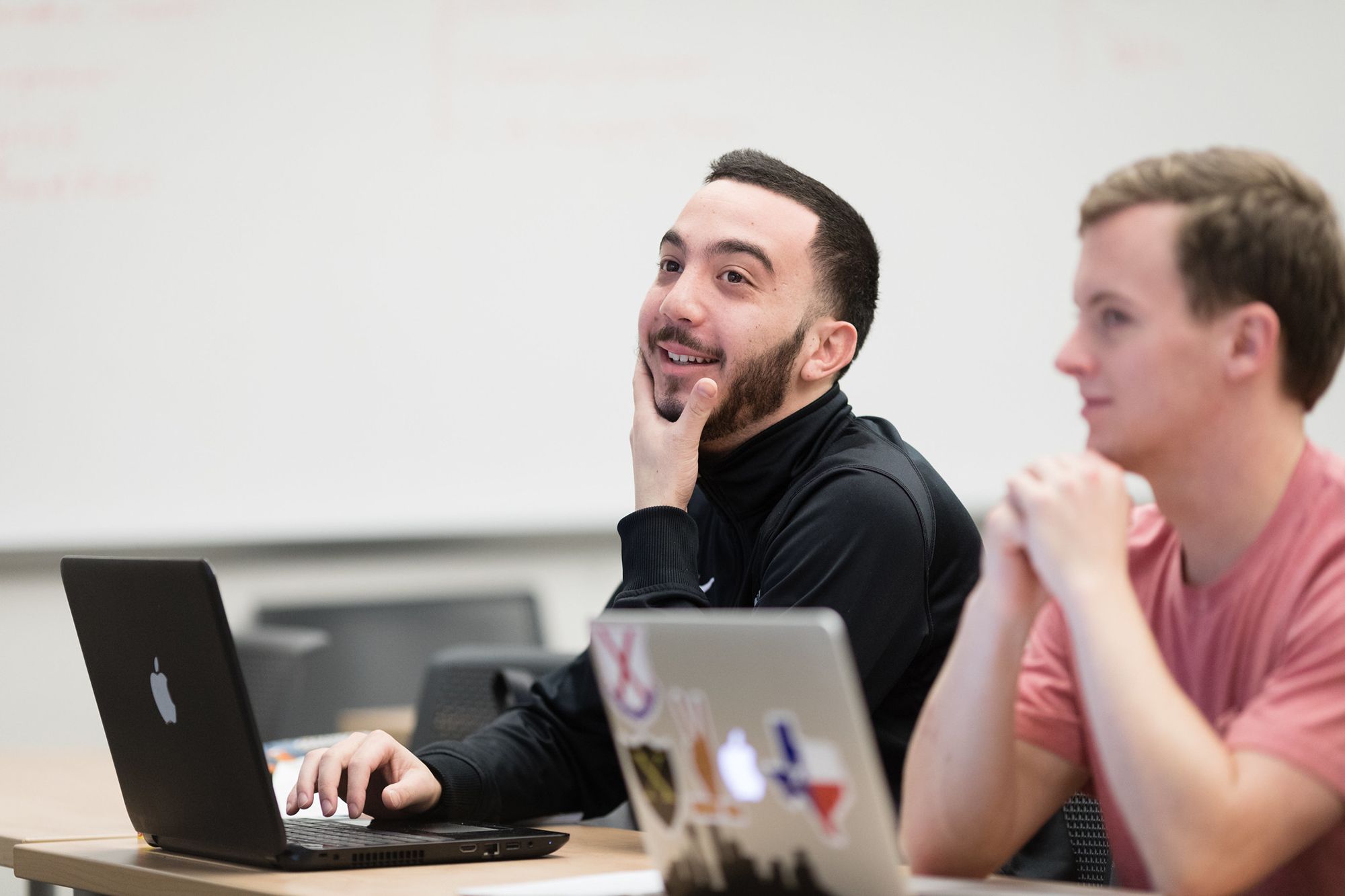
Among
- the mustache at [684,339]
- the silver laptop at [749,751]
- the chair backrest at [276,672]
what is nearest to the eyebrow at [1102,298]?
the silver laptop at [749,751]

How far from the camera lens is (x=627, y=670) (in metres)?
1.05

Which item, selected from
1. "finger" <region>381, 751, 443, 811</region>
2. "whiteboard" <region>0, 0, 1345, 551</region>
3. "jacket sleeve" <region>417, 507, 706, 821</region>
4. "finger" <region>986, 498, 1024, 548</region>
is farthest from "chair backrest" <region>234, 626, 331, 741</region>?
"finger" <region>986, 498, 1024, 548</region>

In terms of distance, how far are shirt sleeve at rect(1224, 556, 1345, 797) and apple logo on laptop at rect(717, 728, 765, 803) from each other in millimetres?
338

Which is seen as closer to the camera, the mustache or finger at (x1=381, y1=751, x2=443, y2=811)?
finger at (x1=381, y1=751, x2=443, y2=811)

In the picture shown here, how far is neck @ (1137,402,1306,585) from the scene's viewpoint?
3.83ft

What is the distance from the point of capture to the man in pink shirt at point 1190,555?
1060 mm

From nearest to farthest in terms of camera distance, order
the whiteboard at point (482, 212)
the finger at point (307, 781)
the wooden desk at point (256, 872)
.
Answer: the wooden desk at point (256, 872)
the finger at point (307, 781)
the whiteboard at point (482, 212)

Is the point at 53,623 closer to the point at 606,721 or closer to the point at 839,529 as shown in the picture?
the point at 606,721

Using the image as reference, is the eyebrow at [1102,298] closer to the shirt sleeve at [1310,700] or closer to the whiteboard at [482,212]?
the shirt sleeve at [1310,700]

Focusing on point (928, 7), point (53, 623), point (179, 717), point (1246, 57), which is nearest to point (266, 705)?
point (53, 623)

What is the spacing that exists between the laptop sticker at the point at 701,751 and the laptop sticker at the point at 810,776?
44 mm

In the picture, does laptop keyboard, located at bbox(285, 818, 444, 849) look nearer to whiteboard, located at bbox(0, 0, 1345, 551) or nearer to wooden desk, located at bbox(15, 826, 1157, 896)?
wooden desk, located at bbox(15, 826, 1157, 896)

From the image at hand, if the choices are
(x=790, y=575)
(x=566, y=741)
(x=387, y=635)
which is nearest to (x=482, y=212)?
(x=387, y=635)

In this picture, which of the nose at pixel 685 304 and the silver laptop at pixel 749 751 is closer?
the silver laptop at pixel 749 751
